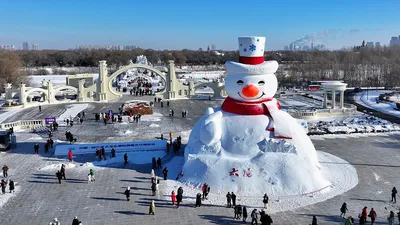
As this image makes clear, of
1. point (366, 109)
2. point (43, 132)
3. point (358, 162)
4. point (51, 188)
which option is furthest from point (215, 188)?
point (366, 109)

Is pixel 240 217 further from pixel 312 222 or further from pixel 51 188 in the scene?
pixel 51 188

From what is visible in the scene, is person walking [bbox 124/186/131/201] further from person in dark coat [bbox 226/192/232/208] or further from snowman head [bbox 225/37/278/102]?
snowman head [bbox 225/37/278/102]

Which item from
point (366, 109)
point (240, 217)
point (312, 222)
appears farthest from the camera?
point (366, 109)

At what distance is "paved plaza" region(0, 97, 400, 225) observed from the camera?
14.5 metres

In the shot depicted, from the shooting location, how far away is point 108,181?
60.4 ft

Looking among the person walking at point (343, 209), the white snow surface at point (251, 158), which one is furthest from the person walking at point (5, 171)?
the person walking at point (343, 209)

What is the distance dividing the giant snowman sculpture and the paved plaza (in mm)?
1501

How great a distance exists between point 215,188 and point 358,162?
931 cm

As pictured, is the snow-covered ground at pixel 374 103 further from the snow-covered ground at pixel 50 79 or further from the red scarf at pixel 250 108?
the snow-covered ground at pixel 50 79

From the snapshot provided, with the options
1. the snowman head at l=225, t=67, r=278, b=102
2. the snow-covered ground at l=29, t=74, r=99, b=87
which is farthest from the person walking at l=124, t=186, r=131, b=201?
the snow-covered ground at l=29, t=74, r=99, b=87

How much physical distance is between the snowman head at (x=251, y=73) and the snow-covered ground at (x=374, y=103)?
973 inches

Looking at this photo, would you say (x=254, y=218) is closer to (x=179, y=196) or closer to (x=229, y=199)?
(x=229, y=199)

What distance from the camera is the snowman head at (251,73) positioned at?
17297mm

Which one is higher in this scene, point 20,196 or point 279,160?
point 279,160
